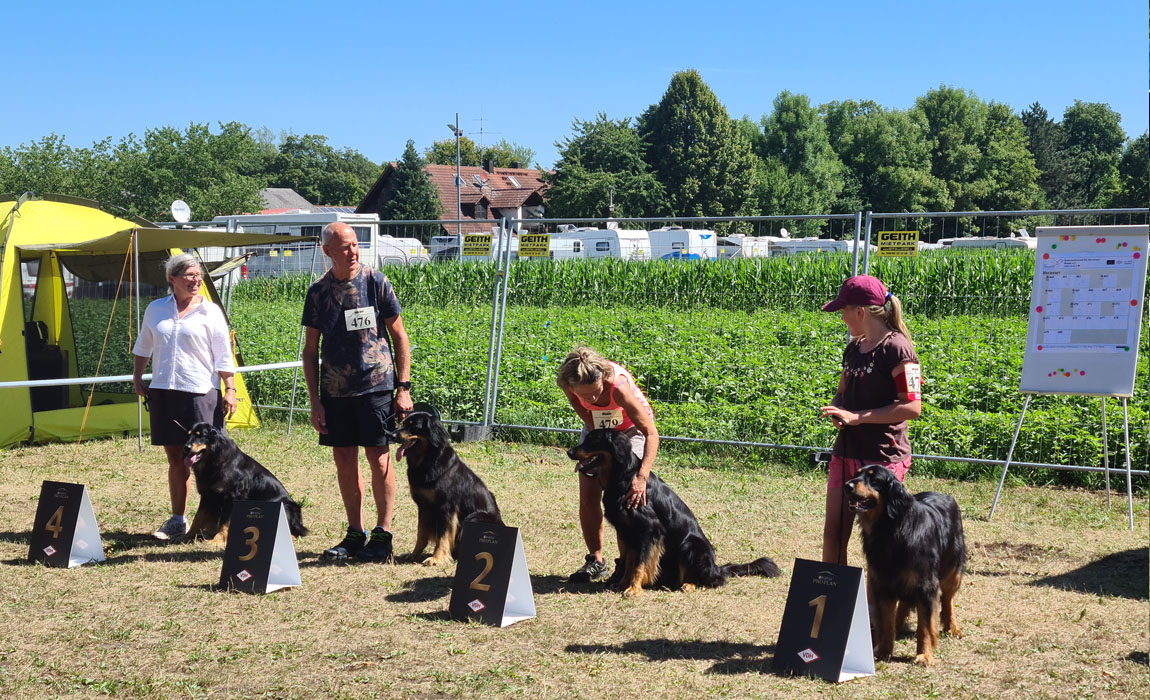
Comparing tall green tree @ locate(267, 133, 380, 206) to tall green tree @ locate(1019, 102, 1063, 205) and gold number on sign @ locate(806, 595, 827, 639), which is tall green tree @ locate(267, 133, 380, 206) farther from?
gold number on sign @ locate(806, 595, 827, 639)

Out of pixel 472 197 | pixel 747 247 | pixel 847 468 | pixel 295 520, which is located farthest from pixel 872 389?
pixel 472 197

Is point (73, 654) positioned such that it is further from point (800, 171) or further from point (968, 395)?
point (800, 171)

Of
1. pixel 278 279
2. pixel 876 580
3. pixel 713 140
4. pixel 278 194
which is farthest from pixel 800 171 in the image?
pixel 876 580

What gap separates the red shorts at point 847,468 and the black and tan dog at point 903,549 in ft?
0.70

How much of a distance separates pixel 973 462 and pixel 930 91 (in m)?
77.0

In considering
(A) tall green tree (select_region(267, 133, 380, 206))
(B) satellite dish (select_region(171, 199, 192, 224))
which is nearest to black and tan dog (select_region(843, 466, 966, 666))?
(B) satellite dish (select_region(171, 199, 192, 224))

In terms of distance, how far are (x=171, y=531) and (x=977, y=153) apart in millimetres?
74652

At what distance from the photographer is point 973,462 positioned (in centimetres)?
747

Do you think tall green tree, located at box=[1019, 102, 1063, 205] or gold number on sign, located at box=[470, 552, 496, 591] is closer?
gold number on sign, located at box=[470, 552, 496, 591]

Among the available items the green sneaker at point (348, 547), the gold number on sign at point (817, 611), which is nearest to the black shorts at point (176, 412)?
the green sneaker at point (348, 547)

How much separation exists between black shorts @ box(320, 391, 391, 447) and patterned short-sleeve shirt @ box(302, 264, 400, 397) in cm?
4

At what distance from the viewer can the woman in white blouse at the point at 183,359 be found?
5.54 m

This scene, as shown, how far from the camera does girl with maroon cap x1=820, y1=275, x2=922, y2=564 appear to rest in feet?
12.6

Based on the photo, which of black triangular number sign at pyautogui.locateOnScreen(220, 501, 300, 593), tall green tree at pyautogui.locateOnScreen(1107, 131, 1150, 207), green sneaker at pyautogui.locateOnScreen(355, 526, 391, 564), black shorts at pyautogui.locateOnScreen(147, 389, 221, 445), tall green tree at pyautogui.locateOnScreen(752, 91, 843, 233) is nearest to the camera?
black triangular number sign at pyautogui.locateOnScreen(220, 501, 300, 593)
